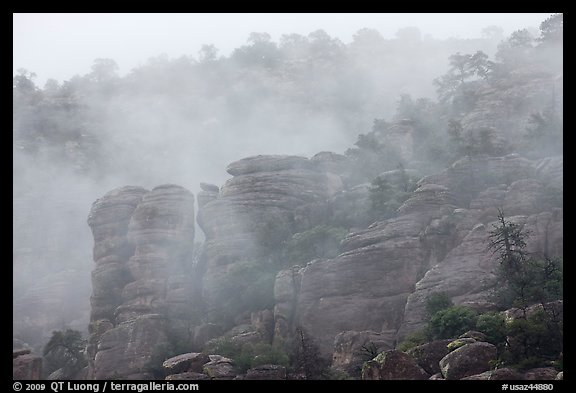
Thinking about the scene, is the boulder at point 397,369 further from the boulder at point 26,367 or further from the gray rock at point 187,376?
the boulder at point 26,367

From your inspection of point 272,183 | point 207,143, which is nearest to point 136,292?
point 272,183

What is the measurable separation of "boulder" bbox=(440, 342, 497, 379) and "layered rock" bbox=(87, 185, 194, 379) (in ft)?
92.0

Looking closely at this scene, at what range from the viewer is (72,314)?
77500mm

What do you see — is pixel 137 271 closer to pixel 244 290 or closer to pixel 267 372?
pixel 244 290

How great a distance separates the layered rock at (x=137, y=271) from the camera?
180 ft

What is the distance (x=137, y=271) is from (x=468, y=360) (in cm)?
4053

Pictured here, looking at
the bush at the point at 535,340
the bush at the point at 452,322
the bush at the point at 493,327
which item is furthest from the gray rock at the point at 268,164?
the bush at the point at 535,340

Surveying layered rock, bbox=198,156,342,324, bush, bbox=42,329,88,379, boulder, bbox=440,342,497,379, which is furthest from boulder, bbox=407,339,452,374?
bush, bbox=42,329,88,379

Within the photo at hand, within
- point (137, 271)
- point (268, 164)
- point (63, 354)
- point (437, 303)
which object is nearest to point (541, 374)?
point (437, 303)

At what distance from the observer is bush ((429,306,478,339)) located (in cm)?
3975

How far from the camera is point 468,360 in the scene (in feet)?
103

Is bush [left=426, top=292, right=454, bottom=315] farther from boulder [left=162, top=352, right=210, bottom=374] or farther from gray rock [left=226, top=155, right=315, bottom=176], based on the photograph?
gray rock [left=226, top=155, right=315, bottom=176]

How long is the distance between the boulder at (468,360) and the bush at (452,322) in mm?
7033

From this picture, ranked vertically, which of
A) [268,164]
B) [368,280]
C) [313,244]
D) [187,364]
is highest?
[268,164]
